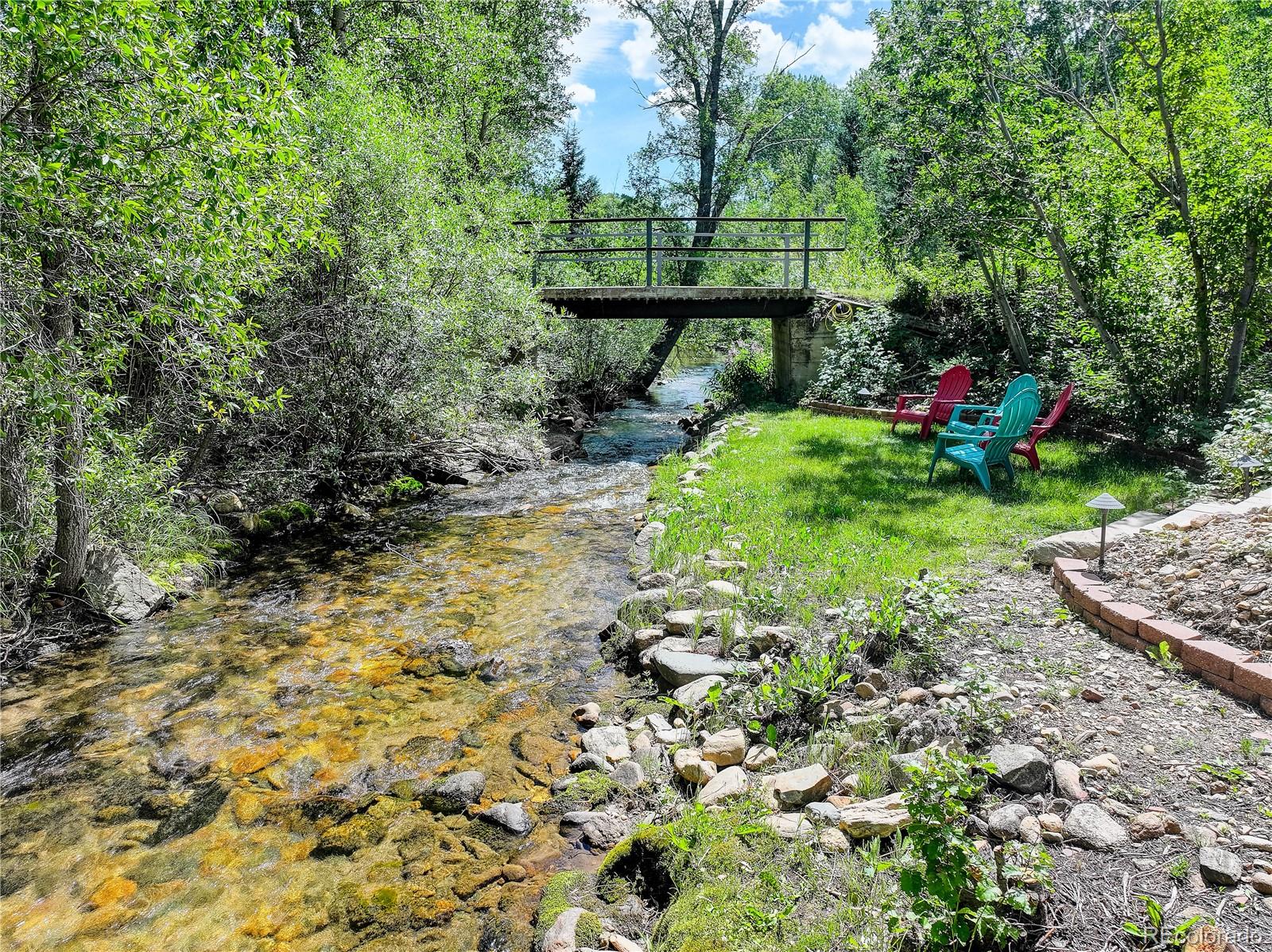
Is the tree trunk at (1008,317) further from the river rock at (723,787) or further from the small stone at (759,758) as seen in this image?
the river rock at (723,787)

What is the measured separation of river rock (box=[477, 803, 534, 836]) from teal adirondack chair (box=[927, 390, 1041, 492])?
5528mm

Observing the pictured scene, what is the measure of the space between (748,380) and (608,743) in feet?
44.5

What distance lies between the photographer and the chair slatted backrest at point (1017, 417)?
22.5 ft

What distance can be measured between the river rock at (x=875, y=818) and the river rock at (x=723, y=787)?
0.46m

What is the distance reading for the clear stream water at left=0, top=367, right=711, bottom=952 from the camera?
292cm

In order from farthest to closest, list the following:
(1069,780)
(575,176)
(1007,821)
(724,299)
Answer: (575,176) → (724,299) → (1069,780) → (1007,821)

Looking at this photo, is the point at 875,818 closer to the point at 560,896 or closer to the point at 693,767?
the point at 693,767

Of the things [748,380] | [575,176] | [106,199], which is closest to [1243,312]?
[106,199]

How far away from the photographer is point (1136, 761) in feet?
9.41

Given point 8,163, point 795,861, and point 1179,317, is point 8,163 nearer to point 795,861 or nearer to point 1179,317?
point 795,861

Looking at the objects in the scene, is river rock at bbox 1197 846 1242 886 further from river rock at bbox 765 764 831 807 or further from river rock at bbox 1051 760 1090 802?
river rock at bbox 765 764 831 807

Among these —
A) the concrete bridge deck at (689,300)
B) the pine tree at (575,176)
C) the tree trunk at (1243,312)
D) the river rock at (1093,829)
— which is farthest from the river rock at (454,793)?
the pine tree at (575,176)

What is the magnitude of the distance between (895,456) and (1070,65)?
35.1 feet

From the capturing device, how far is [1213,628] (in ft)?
12.2
